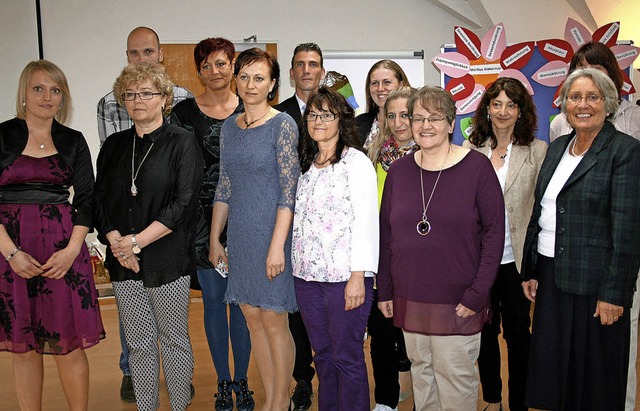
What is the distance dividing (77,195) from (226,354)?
3.70 feet

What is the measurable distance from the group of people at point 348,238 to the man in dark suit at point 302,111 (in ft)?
1.49

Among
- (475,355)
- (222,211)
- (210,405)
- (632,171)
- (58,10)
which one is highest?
(58,10)

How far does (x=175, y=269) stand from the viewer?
9.91 feet

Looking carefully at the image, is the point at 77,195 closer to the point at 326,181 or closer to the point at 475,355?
the point at 326,181

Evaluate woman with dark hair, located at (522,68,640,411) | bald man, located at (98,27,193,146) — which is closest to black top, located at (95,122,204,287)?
bald man, located at (98,27,193,146)

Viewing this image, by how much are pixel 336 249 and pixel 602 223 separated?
3.36ft

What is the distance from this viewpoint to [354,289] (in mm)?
2727

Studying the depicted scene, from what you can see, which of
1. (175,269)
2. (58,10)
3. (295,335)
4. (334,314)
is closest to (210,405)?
(295,335)

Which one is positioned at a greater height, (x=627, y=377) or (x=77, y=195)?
(x=77, y=195)

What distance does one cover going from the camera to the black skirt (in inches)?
102

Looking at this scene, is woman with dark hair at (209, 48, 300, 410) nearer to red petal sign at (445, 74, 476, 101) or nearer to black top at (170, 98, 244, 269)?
black top at (170, 98, 244, 269)

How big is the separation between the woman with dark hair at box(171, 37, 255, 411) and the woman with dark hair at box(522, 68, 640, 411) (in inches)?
58.9

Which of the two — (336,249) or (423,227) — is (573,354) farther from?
(336,249)

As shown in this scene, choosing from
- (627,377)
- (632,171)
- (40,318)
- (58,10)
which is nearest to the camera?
(632,171)
